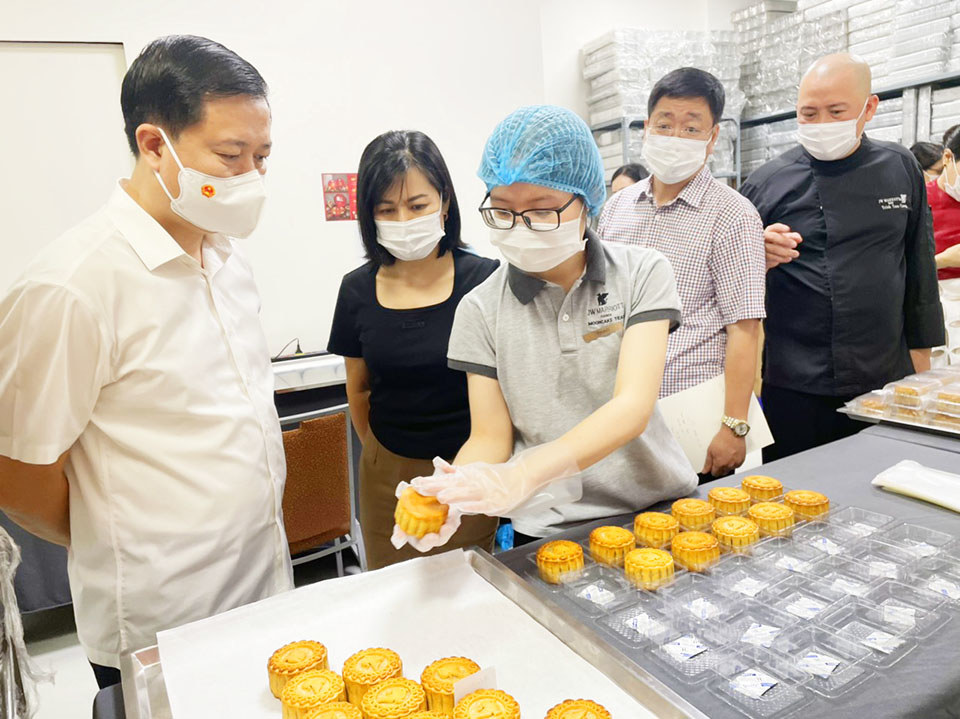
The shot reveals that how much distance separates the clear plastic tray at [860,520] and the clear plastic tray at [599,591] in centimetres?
45

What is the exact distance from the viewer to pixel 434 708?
0.81 m

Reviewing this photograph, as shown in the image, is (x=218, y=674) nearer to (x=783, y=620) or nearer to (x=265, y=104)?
(x=783, y=620)

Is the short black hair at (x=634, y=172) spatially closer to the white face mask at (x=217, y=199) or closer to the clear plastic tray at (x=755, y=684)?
the white face mask at (x=217, y=199)

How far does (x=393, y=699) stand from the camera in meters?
0.79

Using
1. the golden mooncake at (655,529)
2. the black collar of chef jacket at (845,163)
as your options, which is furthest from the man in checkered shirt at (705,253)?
the golden mooncake at (655,529)

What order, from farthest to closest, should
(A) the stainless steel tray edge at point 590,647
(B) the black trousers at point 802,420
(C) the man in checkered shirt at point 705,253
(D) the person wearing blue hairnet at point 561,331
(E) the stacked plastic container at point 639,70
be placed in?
(E) the stacked plastic container at point 639,70
(B) the black trousers at point 802,420
(C) the man in checkered shirt at point 705,253
(D) the person wearing blue hairnet at point 561,331
(A) the stainless steel tray edge at point 590,647

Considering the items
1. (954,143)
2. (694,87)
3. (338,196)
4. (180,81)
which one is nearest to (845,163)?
(694,87)

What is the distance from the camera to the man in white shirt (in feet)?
3.30

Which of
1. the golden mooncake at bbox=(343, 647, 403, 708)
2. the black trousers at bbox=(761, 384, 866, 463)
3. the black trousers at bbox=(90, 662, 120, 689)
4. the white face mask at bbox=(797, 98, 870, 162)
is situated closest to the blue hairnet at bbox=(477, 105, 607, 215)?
the golden mooncake at bbox=(343, 647, 403, 708)

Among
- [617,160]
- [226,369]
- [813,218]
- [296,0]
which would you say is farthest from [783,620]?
[617,160]

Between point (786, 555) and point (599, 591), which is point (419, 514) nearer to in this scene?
point (599, 591)

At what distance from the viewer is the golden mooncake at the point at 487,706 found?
75cm

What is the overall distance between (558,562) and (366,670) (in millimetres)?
346

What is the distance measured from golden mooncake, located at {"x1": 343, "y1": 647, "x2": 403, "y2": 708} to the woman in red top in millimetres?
3161
